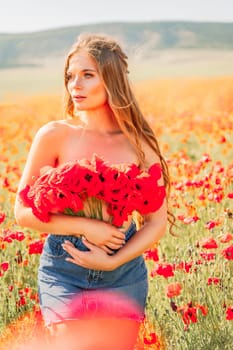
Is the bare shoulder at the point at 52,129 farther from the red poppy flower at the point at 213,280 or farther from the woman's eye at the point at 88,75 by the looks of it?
the red poppy flower at the point at 213,280

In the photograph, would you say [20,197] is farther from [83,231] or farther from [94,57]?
[94,57]

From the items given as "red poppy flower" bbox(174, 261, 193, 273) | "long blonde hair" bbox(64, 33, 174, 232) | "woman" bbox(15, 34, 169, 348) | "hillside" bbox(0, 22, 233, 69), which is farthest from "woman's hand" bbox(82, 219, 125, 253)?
"hillside" bbox(0, 22, 233, 69)

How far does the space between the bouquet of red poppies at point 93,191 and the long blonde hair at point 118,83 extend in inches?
6.2

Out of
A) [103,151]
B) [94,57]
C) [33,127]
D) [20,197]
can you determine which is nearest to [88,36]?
[94,57]

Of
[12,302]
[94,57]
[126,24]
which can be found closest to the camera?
[94,57]

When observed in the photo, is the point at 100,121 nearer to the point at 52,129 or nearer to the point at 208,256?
the point at 52,129

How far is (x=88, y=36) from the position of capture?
7.02ft

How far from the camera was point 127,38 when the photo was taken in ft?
17.0

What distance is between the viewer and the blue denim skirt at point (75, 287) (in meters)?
1.99

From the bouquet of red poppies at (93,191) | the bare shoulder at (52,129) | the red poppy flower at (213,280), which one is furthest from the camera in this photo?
the red poppy flower at (213,280)

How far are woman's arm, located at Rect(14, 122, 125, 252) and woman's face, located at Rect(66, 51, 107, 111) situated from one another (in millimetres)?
95

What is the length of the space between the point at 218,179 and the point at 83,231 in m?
1.22

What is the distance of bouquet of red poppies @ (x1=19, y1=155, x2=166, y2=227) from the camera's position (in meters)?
1.91

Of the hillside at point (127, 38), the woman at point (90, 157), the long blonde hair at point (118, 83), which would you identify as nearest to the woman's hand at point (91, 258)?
the woman at point (90, 157)
